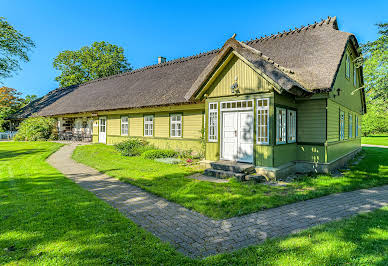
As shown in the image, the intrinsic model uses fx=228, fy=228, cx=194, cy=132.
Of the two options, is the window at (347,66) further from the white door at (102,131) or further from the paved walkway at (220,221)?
the white door at (102,131)

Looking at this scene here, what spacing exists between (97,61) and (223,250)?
44.9 meters

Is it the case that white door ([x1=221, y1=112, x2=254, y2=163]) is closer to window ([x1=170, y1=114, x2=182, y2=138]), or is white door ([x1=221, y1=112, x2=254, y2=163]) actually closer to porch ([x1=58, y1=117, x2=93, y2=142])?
window ([x1=170, y1=114, x2=182, y2=138])

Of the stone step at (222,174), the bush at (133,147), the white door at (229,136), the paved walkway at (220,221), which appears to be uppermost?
the white door at (229,136)

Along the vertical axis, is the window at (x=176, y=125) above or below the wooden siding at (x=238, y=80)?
below

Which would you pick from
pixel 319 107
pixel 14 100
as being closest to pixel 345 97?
pixel 319 107

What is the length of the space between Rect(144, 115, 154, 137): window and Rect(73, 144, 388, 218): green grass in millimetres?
5482

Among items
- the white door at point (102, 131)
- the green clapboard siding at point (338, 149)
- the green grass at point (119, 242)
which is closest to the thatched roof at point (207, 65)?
the white door at point (102, 131)

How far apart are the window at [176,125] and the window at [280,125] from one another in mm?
6703

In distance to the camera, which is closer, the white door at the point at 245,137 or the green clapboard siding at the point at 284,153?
the green clapboard siding at the point at 284,153

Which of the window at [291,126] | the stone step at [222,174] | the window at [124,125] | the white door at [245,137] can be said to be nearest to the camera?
the stone step at [222,174]

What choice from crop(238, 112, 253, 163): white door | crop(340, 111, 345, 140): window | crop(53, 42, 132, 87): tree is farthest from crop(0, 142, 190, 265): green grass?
crop(53, 42, 132, 87): tree

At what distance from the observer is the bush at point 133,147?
14314 mm

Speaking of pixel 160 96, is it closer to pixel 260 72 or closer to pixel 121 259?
pixel 260 72

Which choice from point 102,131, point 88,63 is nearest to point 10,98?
point 88,63
